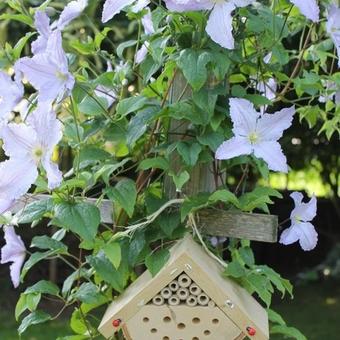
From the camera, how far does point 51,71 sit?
0.94 metres

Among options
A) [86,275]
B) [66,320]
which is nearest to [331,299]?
[66,320]

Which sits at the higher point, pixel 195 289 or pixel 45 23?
pixel 45 23

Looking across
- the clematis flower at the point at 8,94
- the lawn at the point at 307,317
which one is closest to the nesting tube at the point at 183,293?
the clematis flower at the point at 8,94

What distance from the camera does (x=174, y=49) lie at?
1085 mm

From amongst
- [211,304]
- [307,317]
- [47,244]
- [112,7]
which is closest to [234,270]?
[211,304]

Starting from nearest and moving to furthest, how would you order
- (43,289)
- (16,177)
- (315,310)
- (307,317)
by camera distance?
(16,177) → (43,289) → (307,317) → (315,310)

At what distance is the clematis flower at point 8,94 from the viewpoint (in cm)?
105

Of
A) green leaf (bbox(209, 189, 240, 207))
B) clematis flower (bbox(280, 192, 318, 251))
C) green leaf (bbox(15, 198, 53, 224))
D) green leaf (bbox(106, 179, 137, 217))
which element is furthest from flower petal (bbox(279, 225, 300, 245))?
green leaf (bbox(15, 198, 53, 224))

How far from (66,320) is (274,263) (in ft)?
6.30

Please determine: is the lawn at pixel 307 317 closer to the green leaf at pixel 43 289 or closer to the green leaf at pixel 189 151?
the green leaf at pixel 43 289

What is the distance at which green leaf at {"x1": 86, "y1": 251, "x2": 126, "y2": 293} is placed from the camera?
3.51 feet

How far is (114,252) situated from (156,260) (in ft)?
0.19

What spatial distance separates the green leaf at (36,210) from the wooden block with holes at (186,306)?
17 centimetres

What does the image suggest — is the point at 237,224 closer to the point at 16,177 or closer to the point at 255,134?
the point at 255,134
